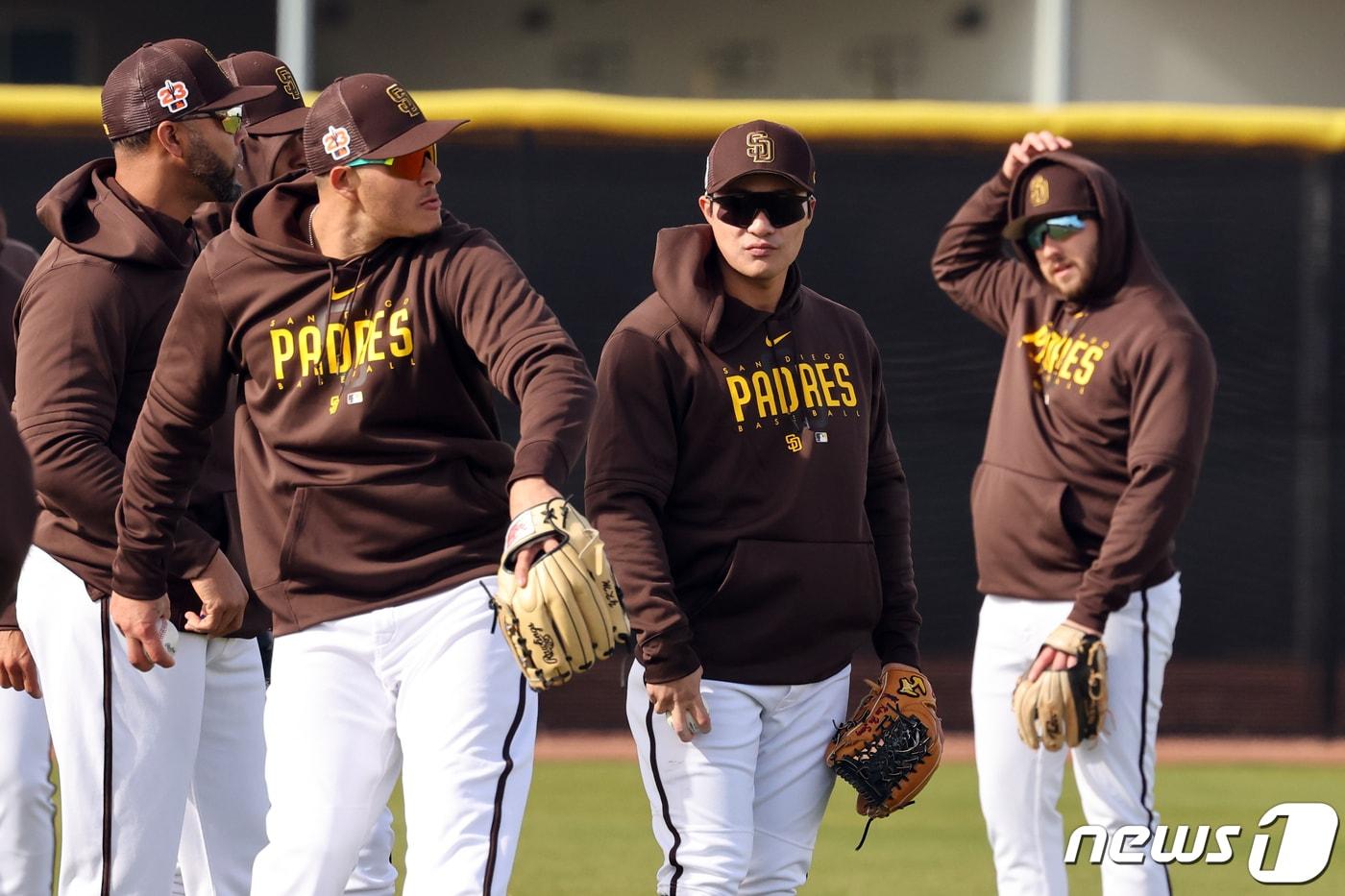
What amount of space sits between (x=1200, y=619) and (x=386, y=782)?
20.0ft

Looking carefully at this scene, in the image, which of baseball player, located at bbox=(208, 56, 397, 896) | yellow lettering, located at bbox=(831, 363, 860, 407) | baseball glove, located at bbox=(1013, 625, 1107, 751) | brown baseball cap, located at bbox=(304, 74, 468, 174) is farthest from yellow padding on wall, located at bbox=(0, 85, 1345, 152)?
brown baseball cap, located at bbox=(304, 74, 468, 174)

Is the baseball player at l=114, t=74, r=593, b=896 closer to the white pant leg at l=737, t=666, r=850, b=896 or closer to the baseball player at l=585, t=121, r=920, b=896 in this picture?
the baseball player at l=585, t=121, r=920, b=896

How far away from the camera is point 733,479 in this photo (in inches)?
150

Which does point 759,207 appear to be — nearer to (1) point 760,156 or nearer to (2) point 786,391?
(1) point 760,156

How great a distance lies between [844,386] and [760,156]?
48 cm

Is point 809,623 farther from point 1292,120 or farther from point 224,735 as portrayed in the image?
point 1292,120

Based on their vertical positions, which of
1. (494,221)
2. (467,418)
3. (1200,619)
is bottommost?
(1200,619)

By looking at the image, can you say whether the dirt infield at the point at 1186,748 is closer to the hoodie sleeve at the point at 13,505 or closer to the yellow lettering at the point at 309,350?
the yellow lettering at the point at 309,350

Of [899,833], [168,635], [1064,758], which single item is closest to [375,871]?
[168,635]

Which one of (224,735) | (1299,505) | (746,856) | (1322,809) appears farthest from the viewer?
(1299,505)

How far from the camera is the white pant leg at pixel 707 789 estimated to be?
3.69 meters

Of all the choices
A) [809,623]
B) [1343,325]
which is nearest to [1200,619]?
[1343,325]

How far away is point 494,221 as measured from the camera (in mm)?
9000

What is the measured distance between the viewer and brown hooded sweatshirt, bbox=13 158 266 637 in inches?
150
